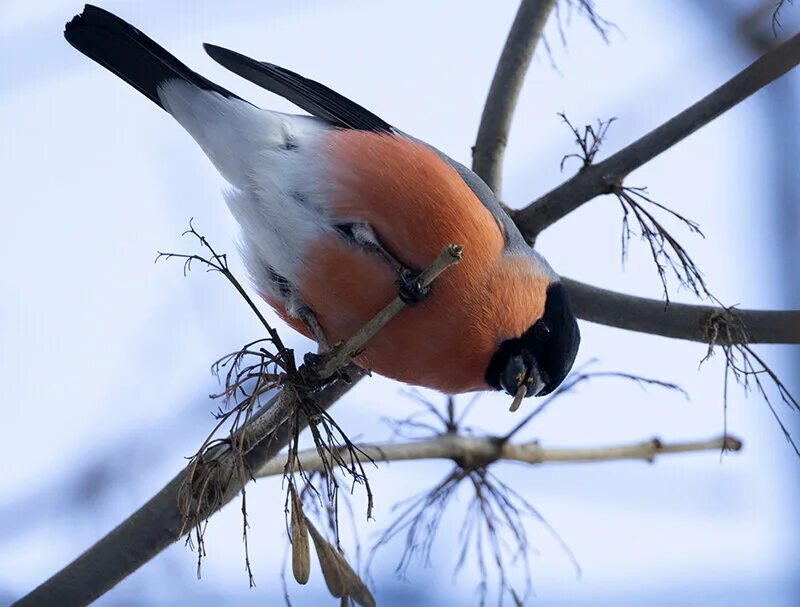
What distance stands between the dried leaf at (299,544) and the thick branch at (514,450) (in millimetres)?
661

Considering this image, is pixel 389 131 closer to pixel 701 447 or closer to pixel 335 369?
pixel 335 369

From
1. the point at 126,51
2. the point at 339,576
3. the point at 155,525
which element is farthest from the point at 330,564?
the point at 126,51

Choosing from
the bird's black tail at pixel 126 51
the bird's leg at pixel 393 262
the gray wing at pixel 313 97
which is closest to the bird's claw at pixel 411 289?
the bird's leg at pixel 393 262

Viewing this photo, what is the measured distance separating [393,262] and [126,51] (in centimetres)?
138

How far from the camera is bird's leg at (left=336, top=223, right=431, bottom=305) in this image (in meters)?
2.68

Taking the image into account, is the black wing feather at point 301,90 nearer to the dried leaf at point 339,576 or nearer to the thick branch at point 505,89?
the thick branch at point 505,89

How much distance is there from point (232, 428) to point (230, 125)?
1223mm

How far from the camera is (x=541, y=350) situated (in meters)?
3.03

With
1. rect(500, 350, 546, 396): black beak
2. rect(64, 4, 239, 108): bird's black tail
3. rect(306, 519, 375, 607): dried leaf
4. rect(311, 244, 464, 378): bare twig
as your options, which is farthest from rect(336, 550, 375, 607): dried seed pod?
rect(64, 4, 239, 108): bird's black tail

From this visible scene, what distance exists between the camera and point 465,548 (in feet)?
10.9

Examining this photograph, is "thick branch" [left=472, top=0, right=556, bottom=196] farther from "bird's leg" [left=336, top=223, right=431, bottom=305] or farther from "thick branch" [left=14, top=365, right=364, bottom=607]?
"thick branch" [left=14, top=365, right=364, bottom=607]

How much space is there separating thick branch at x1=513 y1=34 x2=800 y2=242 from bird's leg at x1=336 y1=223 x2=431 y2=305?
0.57 m

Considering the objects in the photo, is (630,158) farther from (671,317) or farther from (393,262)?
(393,262)

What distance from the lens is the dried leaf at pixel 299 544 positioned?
2.43 metres
